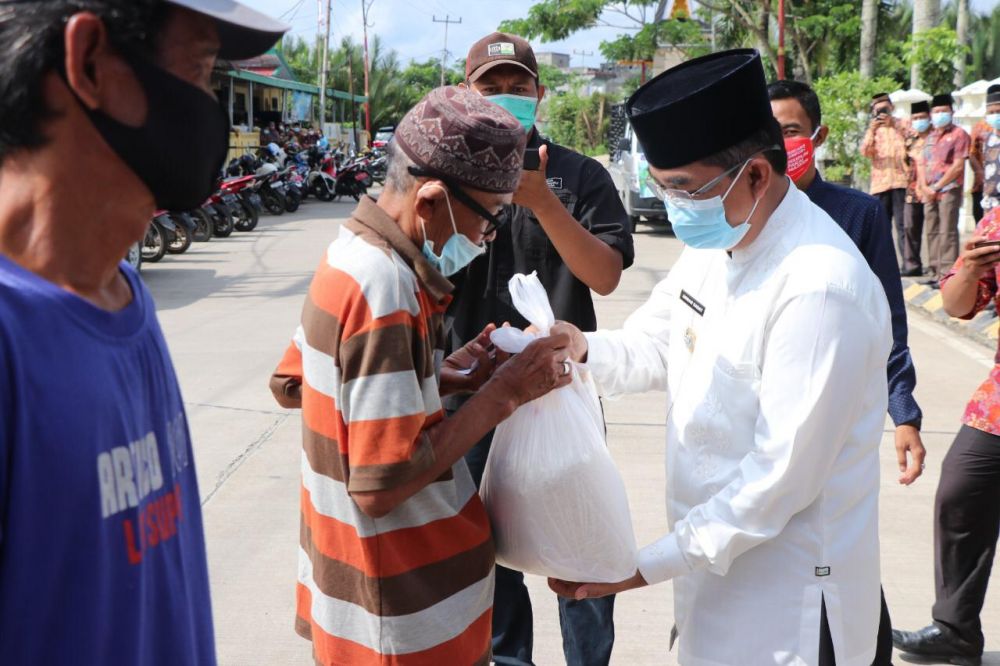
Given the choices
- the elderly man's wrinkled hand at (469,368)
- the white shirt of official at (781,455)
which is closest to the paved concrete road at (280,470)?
the white shirt of official at (781,455)

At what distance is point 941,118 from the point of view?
10719mm

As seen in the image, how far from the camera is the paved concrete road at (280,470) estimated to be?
3787 mm

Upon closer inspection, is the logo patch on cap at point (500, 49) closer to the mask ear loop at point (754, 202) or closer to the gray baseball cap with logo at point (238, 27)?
the mask ear loop at point (754, 202)

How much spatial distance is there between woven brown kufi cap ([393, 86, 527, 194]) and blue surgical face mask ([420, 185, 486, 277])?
55 millimetres

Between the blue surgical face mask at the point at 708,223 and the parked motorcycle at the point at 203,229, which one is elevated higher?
the blue surgical face mask at the point at 708,223

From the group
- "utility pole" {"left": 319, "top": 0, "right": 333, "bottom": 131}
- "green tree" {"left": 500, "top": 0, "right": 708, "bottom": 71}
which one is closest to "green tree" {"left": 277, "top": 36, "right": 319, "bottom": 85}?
"utility pole" {"left": 319, "top": 0, "right": 333, "bottom": 131}

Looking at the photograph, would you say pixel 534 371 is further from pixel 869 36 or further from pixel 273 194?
pixel 273 194

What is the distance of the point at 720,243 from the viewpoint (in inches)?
86.0

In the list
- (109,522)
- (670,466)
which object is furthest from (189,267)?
(109,522)

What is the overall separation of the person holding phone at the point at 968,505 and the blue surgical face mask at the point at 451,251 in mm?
1761

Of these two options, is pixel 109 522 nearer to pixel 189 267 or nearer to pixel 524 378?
pixel 524 378

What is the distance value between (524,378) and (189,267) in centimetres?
1177

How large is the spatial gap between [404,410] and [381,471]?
11 centimetres

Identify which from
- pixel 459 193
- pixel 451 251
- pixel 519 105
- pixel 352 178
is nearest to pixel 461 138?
pixel 459 193
